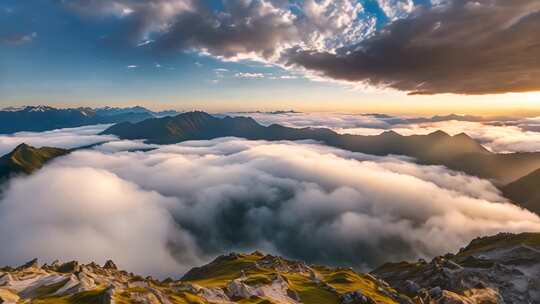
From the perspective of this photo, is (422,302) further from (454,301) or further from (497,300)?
(497,300)

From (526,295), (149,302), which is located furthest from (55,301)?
(526,295)

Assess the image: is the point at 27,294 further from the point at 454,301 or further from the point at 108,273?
the point at 454,301

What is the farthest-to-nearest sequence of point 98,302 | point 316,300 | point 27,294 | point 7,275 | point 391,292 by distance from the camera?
point 391,292 → point 7,275 → point 316,300 → point 27,294 → point 98,302

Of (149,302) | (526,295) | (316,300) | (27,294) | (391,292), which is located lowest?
(526,295)

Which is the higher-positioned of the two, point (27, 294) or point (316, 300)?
point (27, 294)

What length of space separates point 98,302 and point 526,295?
202802mm

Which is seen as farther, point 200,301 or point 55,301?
point 200,301

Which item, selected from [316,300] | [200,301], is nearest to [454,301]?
[316,300]

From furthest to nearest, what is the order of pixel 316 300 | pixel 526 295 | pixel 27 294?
1. pixel 526 295
2. pixel 316 300
3. pixel 27 294

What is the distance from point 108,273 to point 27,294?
72.5 metres

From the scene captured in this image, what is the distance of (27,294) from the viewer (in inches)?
4948

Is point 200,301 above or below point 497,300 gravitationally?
above

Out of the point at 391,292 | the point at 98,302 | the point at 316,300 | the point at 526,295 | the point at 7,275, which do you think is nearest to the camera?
the point at 98,302

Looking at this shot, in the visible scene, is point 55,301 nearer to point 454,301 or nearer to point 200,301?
point 200,301
